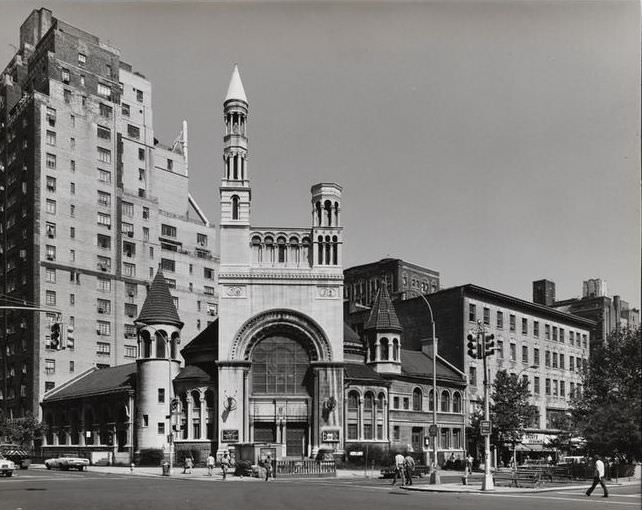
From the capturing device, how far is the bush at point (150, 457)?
75.9 metres

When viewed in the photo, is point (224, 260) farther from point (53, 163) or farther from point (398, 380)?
point (53, 163)

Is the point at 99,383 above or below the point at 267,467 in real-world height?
above

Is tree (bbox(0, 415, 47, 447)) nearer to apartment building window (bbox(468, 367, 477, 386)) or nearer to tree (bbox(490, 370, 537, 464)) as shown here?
apartment building window (bbox(468, 367, 477, 386))

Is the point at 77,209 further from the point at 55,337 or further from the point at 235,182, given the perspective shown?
the point at 55,337

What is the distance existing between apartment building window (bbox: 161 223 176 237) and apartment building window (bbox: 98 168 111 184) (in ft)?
34.3

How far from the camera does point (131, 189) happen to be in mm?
113375

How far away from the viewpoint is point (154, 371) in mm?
78062

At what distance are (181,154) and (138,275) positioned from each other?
2070 cm

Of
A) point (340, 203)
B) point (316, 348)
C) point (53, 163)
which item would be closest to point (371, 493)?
point (316, 348)

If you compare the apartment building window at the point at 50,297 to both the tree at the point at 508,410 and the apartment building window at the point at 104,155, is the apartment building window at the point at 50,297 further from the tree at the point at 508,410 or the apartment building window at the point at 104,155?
the tree at the point at 508,410

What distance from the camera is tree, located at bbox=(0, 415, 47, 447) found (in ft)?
290

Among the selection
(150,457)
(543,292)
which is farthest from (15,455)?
(543,292)

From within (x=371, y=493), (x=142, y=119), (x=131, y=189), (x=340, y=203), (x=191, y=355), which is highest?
(x=142, y=119)

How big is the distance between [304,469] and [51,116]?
64.1m
